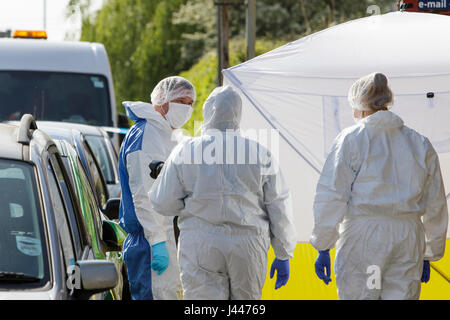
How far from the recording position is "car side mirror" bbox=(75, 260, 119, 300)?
379cm

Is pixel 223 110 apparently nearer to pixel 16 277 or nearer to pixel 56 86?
pixel 16 277

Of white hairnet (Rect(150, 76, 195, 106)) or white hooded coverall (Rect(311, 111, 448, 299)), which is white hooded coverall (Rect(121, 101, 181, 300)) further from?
white hooded coverall (Rect(311, 111, 448, 299))

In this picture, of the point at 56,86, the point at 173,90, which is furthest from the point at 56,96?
the point at 173,90

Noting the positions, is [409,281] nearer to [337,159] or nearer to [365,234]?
[365,234]

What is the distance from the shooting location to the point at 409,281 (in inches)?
198

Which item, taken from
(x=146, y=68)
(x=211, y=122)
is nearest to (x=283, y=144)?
(x=211, y=122)

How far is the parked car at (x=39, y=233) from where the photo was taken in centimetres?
380

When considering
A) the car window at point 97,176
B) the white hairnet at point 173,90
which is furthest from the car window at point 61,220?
the car window at point 97,176

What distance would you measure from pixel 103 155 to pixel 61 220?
5713 mm

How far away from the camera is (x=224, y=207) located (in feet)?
16.1

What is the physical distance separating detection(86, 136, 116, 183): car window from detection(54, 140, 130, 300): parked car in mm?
3787

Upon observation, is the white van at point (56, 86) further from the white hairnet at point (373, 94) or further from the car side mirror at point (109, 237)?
the white hairnet at point (373, 94)

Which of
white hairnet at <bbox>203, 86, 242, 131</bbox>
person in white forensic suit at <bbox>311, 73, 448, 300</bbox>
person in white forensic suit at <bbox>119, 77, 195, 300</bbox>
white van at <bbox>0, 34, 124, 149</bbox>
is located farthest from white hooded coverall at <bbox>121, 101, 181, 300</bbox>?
white van at <bbox>0, 34, 124, 149</bbox>
